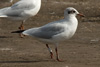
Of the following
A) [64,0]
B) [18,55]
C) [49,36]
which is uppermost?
[49,36]

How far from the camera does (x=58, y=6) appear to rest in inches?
730

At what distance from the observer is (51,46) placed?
38.8 ft

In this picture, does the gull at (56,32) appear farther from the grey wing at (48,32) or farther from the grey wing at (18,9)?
the grey wing at (18,9)

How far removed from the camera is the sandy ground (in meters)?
9.62

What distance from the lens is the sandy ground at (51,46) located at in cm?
962

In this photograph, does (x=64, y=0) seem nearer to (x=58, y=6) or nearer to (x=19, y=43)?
(x=58, y=6)

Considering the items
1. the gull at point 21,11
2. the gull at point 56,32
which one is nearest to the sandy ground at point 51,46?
the gull at point 56,32

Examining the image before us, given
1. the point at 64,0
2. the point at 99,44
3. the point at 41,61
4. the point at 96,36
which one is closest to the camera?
the point at 41,61

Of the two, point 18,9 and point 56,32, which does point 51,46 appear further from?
point 18,9

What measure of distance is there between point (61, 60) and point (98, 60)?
887mm

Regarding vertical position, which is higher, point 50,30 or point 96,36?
point 50,30

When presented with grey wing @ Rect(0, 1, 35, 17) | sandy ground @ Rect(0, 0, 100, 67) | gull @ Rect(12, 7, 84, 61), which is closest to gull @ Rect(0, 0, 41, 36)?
grey wing @ Rect(0, 1, 35, 17)

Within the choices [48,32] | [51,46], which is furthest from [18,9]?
[48,32]

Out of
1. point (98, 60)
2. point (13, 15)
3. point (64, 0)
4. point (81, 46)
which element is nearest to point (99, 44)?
point (81, 46)
